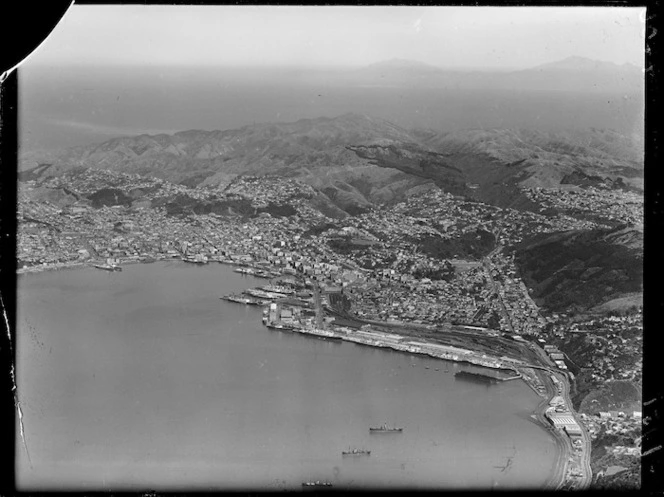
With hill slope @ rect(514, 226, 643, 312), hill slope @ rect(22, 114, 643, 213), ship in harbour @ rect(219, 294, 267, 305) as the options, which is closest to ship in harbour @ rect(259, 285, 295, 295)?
ship in harbour @ rect(219, 294, 267, 305)

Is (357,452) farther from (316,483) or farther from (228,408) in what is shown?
(228,408)

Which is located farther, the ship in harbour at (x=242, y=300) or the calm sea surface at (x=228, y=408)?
the ship in harbour at (x=242, y=300)

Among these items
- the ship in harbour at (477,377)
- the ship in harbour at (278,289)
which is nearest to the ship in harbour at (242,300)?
the ship in harbour at (278,289)

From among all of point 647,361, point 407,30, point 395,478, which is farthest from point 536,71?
point 395,478

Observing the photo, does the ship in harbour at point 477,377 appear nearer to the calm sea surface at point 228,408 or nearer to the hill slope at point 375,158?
the calm sea surface at point 228,408

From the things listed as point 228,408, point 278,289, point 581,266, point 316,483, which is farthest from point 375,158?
point 316,483

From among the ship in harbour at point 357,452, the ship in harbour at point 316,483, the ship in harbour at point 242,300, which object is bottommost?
the ship in harbour at point 316,483

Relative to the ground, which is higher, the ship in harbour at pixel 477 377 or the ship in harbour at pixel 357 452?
the ship in harbour at pixel 477 377

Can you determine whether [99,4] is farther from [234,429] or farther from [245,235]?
[234,429]
